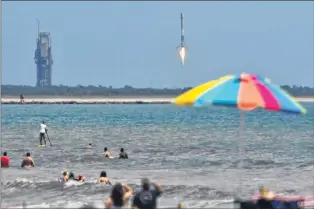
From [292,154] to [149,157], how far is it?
7.29 meters

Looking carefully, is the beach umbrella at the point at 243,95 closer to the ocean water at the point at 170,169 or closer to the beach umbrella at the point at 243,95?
the beach umbrella at the point at 243,95

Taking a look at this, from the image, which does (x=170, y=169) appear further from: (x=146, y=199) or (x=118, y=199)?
(x=146, y=199)

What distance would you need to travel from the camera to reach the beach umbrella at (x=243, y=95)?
57.3 feet

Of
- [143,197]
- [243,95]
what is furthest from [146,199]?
[243,95]

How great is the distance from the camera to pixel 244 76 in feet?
59.7

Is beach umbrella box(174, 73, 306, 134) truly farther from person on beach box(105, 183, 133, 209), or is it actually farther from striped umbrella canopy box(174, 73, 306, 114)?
person on beach box(105, 183, 133, 209)

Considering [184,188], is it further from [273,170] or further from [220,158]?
[220,158]

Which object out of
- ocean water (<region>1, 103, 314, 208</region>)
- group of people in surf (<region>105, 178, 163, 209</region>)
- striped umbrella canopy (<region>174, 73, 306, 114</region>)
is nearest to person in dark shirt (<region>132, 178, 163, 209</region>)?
group of people in surf (<region>105, 178, 163, 209</region>)

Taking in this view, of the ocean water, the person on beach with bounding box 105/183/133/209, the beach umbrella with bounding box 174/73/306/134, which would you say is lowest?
the ocean water

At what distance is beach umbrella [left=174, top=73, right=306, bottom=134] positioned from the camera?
1747cm

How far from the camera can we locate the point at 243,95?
17.6 m

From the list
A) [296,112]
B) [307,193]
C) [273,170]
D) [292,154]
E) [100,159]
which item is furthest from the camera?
[292,154]

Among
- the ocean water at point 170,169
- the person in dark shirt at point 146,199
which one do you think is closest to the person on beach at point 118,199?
the person in dark shirt at point 146,199

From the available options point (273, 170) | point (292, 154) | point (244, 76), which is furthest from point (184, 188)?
point (292, 154)
